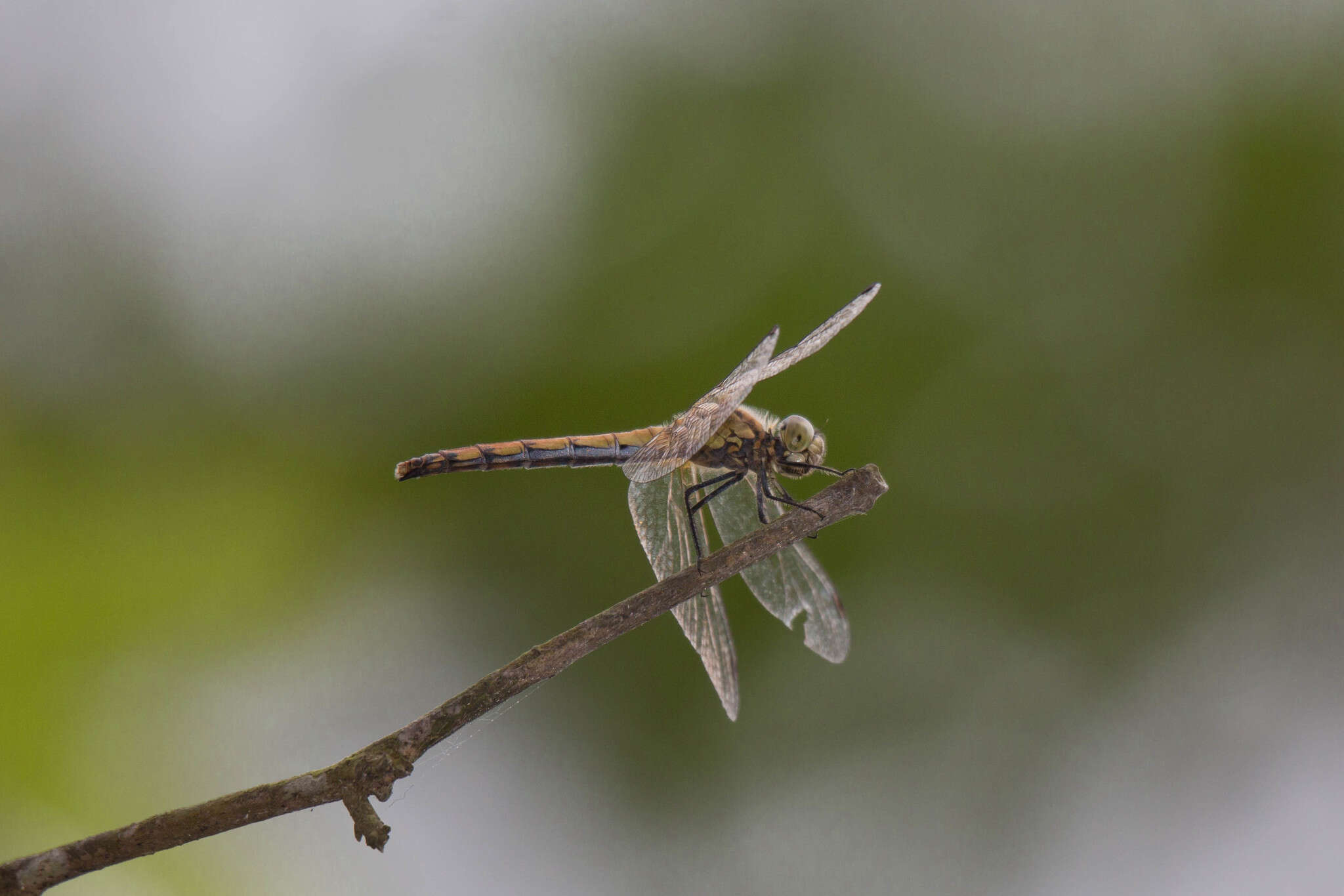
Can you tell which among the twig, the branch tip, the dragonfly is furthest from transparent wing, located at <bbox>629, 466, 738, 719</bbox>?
the branch tip

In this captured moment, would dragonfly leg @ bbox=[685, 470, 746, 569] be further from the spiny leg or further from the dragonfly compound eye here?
the dragonfly compound eye

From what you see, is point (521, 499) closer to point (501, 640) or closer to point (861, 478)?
point (501, 640)

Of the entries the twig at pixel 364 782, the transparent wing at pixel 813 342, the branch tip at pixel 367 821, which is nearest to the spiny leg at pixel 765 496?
the transparent wing at pixel 813 342

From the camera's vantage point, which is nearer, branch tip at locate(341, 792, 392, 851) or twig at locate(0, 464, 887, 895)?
twig at locate(0, 464, 887, 895)

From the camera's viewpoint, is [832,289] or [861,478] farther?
[832,289]

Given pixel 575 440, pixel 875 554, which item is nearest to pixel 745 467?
pixel 575 440

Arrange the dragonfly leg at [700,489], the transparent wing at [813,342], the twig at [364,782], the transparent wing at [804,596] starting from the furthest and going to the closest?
the transparent wing at [804,596] → the dragonfly leg at [700,489] → the transparent wing at [813,342] → the twig at [364,782]

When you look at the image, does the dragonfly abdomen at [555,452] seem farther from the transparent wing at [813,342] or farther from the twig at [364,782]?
the twig at [364,782]

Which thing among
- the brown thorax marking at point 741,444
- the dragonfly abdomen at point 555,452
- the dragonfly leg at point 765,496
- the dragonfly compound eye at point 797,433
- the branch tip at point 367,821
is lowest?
Result: the branch tip at point 367,821
